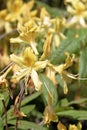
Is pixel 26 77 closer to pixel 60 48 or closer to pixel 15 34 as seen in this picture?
pixel 60 48

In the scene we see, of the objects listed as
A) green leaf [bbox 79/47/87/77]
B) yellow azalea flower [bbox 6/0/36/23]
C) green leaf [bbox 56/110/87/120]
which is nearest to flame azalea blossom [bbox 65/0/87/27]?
yellow azalea flower [bbox 6/0/36/23]

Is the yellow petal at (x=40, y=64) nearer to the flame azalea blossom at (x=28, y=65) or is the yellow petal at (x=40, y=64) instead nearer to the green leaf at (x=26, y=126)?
the flame azalea blossom at (x=28, y=65)

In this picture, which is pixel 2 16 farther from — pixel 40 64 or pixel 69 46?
pixel 40 64

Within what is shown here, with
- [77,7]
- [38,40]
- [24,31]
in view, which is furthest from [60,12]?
[24,31]

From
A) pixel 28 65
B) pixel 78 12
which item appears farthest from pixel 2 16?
pixel 28 65

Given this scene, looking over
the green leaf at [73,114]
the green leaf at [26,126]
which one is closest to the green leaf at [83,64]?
the green leaf at [73,114]

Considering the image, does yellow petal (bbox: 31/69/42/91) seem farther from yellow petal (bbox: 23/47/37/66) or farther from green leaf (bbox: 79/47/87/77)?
green leaf (bbox: 79/47/87/77)
